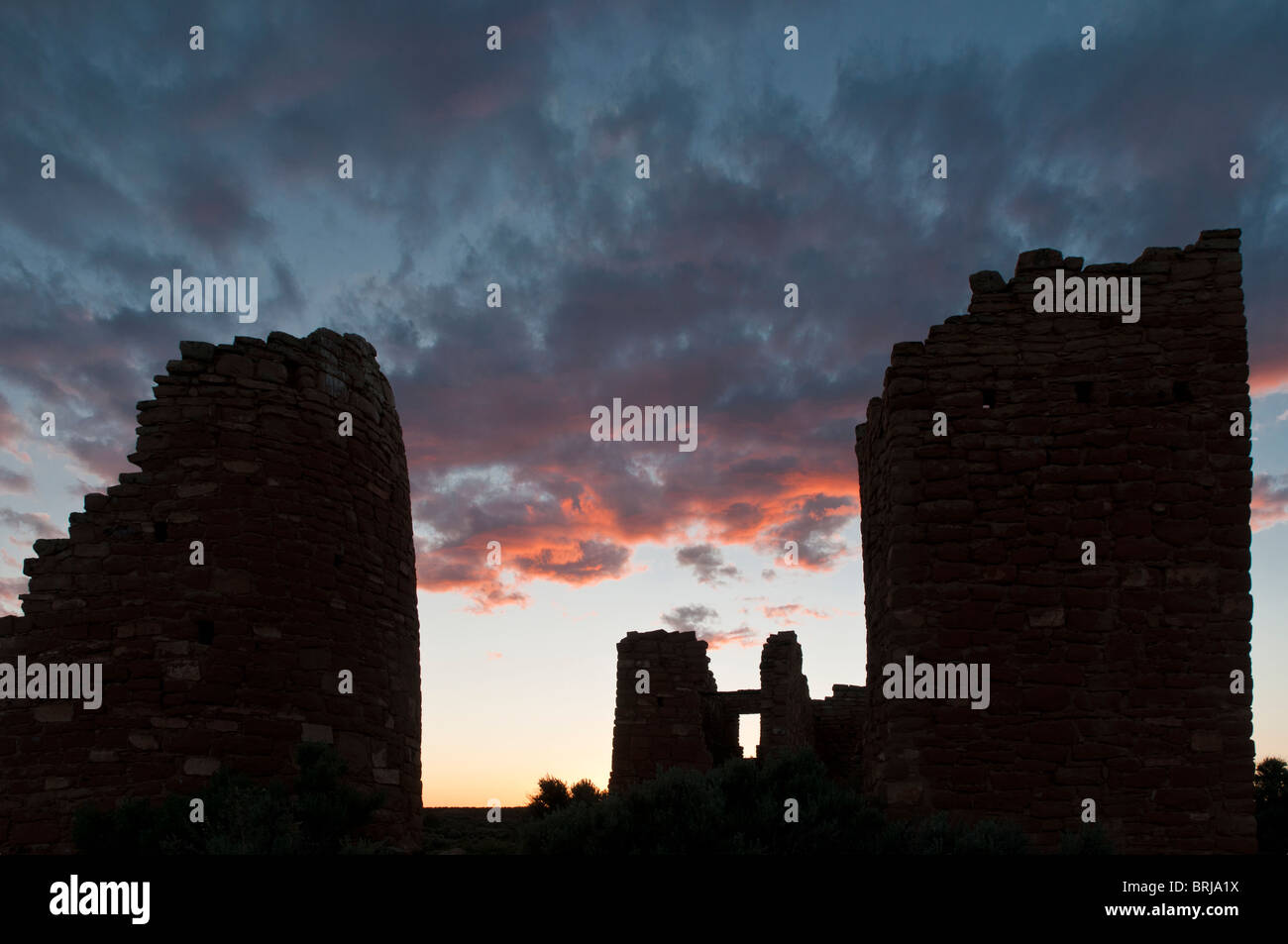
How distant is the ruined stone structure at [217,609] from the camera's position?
32.9ft

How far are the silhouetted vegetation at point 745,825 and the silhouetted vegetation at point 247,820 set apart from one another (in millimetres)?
1858

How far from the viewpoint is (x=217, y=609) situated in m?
10.5

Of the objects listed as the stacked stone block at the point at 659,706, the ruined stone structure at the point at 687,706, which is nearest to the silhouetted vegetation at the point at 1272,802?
the ruined stone structure at the point at 687,706

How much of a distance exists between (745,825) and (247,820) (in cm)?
418

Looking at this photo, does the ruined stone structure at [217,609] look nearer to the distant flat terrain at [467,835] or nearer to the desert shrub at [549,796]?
the distant flat terrain at [467,835]

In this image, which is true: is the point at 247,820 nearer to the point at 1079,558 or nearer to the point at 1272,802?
the point at 1079,558

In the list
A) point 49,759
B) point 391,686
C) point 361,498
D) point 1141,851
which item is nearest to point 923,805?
point 1141,851

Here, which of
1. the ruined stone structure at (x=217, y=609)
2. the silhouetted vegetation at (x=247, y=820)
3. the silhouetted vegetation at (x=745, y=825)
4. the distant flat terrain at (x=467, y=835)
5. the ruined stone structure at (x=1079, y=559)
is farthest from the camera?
the distant flat terrain at (x=467, y=835)

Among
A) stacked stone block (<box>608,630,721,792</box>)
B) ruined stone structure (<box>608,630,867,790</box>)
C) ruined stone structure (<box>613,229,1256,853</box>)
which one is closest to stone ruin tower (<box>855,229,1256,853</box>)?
ruined stone structure (<box>613,229,1256,853</box>)

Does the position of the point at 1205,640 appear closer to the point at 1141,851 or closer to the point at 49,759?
the point at 1141,851

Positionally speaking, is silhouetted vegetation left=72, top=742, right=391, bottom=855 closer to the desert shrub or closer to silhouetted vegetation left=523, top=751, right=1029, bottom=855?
silhouetted vegetation left=523, top=751, right=1029, bottom=855

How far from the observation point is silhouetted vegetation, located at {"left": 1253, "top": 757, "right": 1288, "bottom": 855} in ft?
51.7

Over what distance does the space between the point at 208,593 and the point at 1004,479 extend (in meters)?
7.81

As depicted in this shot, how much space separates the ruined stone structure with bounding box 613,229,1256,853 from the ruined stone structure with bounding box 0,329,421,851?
18.4ft
